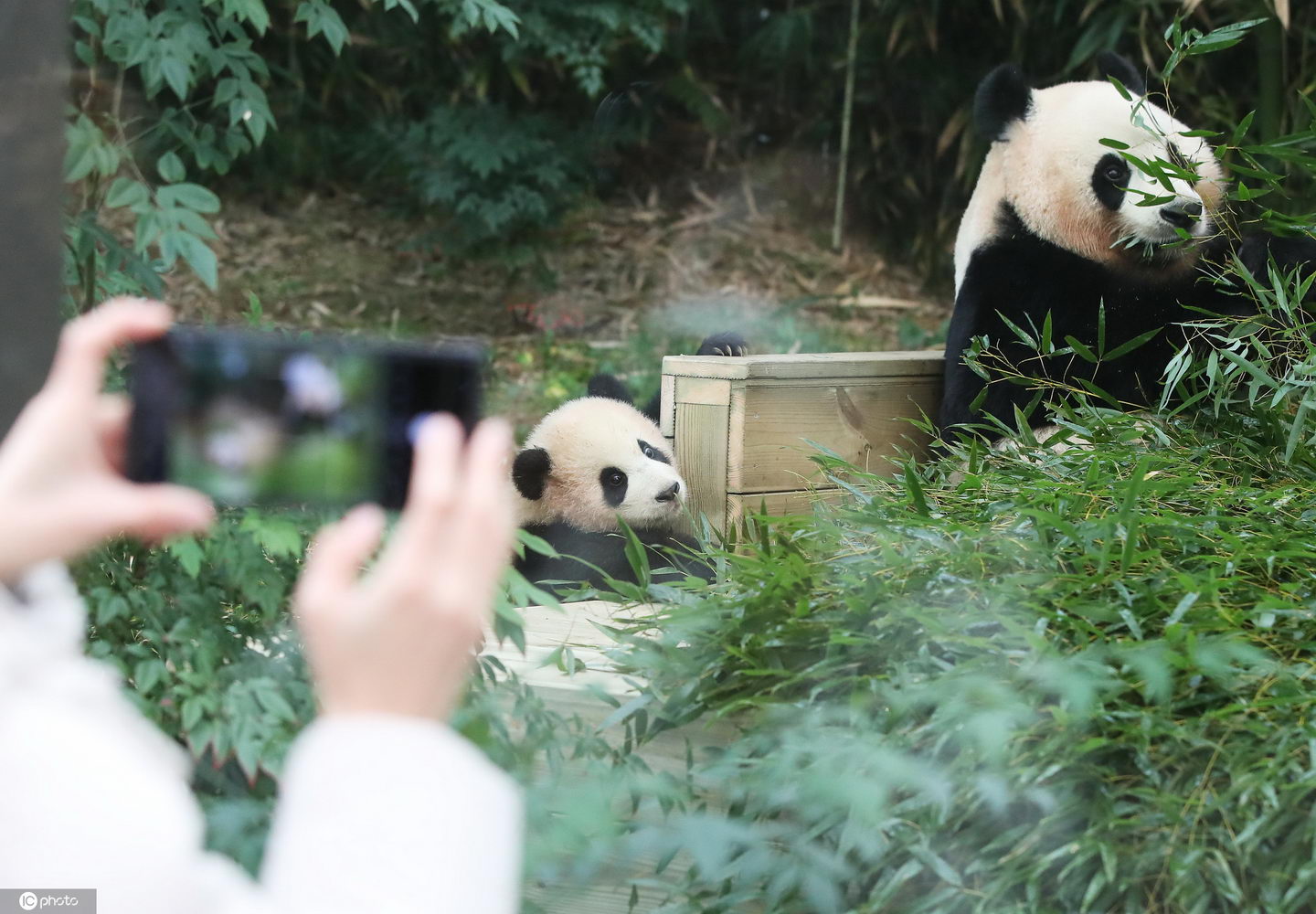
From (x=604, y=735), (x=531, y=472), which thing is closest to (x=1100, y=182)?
(x=531, y=472)

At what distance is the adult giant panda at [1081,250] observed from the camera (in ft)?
6.81

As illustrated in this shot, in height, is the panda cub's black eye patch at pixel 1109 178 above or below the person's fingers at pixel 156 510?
above

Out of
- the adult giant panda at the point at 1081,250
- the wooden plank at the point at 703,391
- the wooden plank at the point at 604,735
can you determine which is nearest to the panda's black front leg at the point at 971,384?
the adult giant panda at the point at 1081,250

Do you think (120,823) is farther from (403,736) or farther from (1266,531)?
(1266,531)

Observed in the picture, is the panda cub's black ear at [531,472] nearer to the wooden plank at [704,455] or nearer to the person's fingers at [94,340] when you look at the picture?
the wooden plank at [704,455]

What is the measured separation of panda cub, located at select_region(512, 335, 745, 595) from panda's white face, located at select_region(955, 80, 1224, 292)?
779mm

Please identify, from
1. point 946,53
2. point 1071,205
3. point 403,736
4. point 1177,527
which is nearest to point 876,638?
point 1177,527

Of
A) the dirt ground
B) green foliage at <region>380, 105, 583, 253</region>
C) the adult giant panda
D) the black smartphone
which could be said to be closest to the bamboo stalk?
the dirt ground

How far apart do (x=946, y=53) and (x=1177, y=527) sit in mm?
4079

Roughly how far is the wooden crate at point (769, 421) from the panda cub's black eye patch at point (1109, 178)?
50cm

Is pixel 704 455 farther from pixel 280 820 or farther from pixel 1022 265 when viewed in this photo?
pixel 280 820

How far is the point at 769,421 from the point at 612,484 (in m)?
0.32

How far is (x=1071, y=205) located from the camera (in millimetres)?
2129

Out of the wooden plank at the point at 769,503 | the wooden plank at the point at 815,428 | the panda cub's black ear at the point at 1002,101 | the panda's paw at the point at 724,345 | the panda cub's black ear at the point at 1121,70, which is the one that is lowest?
the wooden plank at the point at 769,503
